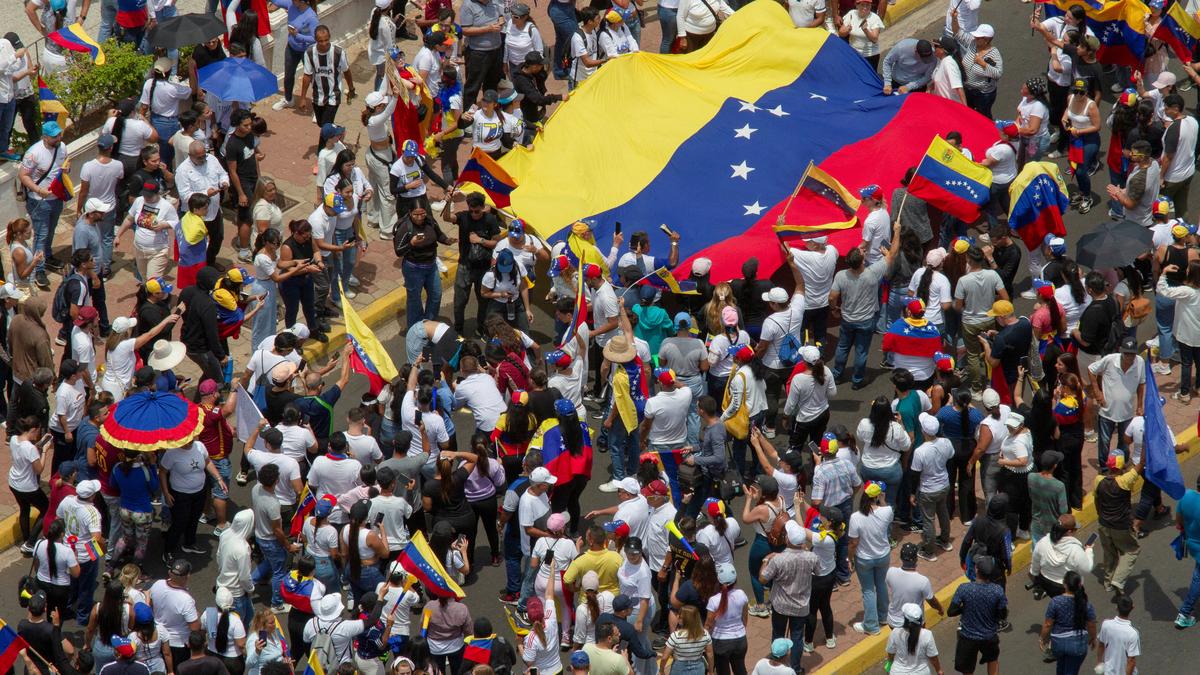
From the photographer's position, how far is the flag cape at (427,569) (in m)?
18.3

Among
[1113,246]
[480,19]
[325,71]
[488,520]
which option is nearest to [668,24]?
[480,19]

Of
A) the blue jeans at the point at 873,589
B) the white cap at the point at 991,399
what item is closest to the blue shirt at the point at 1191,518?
the white cap at the point at 991,399

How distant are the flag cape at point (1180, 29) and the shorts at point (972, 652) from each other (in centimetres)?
985

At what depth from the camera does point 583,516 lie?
21.3m

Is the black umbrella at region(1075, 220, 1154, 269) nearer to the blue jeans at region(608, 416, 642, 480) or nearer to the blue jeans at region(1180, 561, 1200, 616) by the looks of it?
the blue jeans at region(1180, 561, 1200, 616)

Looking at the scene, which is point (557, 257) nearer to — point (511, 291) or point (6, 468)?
point (511, 291)

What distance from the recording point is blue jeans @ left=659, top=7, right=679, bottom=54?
2781 cm

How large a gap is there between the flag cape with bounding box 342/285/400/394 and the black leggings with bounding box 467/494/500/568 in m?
1.64

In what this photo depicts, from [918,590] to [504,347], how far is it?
4940 millimetres

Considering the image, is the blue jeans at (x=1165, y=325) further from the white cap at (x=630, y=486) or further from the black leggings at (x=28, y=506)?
the black leggings at (x=28, y=506)

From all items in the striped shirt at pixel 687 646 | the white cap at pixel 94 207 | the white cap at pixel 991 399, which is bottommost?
the striped shirt at pixel 687 646

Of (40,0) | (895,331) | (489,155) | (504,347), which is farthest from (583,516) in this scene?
(40,0)

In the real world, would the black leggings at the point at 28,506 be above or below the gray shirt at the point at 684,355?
below

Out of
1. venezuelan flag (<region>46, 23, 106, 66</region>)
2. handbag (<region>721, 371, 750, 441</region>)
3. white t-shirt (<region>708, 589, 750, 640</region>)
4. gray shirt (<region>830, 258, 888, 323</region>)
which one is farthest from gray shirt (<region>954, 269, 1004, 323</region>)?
venezuelan flag (<region>46, 23, 106, 66</region>)
